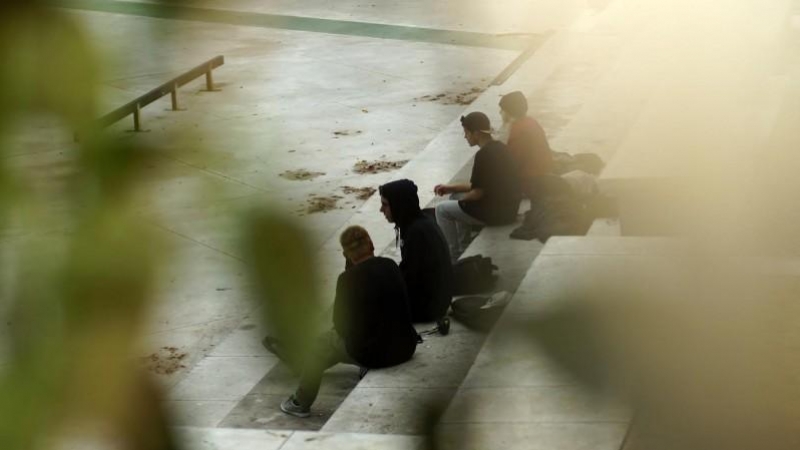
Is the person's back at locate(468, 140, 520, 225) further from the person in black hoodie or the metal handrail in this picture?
the metal handrail

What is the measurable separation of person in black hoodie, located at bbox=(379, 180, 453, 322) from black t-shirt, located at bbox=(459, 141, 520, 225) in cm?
25

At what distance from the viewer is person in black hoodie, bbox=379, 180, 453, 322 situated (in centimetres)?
441

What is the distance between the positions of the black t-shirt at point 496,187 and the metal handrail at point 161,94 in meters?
1.46

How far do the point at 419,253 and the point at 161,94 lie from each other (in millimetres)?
4511

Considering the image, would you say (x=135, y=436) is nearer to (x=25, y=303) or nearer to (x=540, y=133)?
(x=25, y=303)

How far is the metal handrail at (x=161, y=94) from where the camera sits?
0.42 meters

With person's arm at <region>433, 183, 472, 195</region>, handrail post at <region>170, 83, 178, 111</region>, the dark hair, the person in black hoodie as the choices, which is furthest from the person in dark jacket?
person's arm at <region>433, 183, 472, 195</region>

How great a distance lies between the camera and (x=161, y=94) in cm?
59

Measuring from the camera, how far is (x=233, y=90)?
0.53 metres

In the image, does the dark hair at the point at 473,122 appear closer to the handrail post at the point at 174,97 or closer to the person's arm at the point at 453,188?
the person's arm at the point at 453,188

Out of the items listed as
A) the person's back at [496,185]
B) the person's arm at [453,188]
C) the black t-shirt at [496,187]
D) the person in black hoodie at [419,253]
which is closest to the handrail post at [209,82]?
the person's back at [496,185]

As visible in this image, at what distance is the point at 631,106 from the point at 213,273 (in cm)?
139

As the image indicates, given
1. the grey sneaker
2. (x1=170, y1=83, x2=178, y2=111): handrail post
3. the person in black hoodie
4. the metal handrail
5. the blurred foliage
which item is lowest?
the person in black hoodie

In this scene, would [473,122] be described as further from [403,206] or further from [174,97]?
[403,206]
